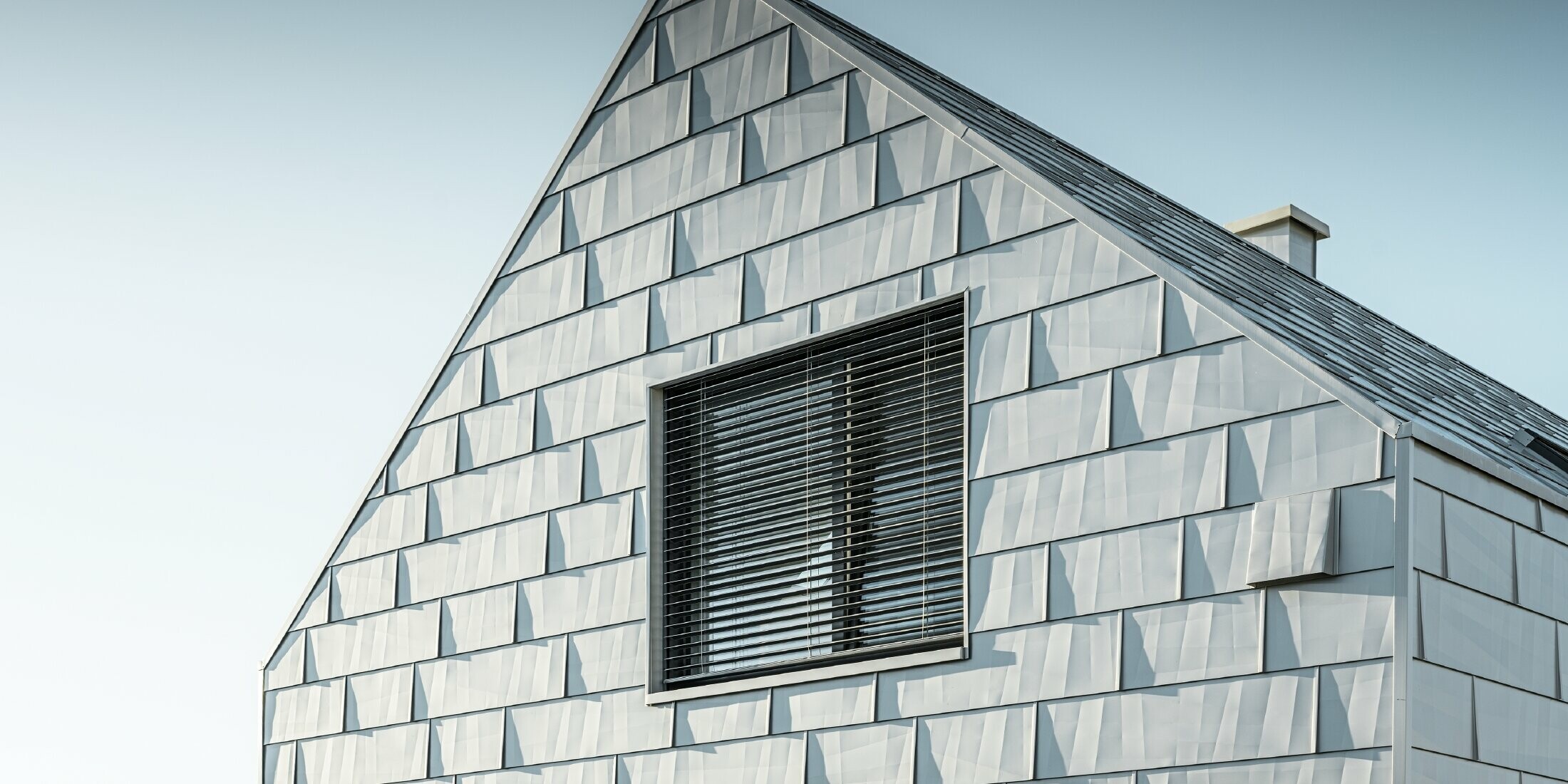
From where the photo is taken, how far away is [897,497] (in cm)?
786

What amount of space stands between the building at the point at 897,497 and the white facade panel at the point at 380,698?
0.04 metres

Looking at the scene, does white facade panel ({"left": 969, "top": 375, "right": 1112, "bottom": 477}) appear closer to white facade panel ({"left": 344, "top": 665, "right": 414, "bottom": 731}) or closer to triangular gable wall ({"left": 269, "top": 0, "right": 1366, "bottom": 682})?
triangular gable wall ({"left": 269, "top": 0, "right": 1366, "bottom": 682})

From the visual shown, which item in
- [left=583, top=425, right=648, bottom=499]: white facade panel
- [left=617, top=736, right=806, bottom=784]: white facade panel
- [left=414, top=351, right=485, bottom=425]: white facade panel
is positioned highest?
[left=414, top=351, right=485, bottom=425]: white facade panel

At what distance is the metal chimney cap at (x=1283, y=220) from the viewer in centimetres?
1275

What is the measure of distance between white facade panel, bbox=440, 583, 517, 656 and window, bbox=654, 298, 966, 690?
3.80ft

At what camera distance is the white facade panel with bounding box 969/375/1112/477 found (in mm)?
6898

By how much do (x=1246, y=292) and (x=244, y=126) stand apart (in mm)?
8038

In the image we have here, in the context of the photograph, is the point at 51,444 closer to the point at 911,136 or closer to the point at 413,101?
the point at 413,101

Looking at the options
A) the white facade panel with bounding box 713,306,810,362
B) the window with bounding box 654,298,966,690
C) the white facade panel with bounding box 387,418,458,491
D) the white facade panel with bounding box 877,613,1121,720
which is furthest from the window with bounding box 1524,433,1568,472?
the white facade panel with bounding box 387,418,458,491

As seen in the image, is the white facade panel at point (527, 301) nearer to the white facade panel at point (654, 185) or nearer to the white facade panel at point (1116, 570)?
the white facade panel at point (654, 185)

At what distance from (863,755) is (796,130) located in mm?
3181

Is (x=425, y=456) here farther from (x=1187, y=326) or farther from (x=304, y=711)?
(x=1187, y=326)

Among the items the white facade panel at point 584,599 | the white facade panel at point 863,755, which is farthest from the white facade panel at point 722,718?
the white facade panel at point 584,599

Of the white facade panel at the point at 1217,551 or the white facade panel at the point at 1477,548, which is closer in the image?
the white facade panel at the point at 1477,548
